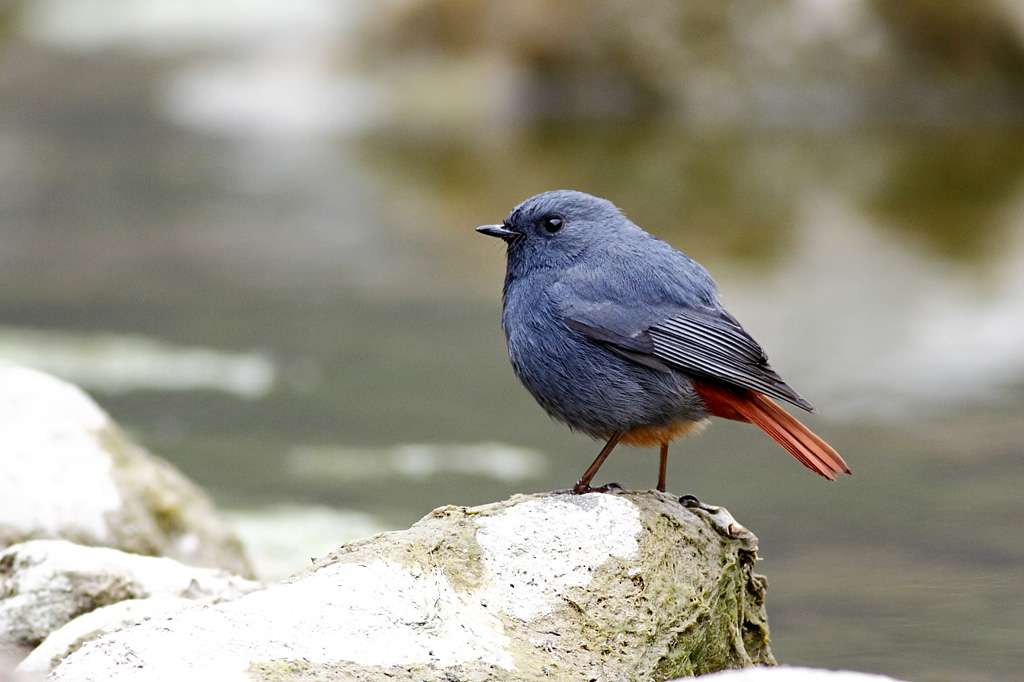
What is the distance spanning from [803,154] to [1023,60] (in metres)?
3.14

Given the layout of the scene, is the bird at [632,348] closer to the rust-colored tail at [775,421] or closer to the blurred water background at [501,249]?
the rust-colored tail at [775,421]

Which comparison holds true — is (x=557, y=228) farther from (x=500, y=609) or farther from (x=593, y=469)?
(x=500, y=609)

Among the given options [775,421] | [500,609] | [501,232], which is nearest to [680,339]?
[775,421]

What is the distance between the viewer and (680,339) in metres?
3.80

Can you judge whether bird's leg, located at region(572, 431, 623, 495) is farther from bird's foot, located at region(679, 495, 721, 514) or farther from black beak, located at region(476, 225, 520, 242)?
black beak, located at region(476, 225, 520, 242)

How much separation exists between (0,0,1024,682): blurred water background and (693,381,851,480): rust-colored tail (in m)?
1.26

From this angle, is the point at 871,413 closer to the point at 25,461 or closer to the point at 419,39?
the point at 25,461

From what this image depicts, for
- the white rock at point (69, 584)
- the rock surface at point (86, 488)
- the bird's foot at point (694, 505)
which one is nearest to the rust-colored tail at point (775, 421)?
the bird's foot at point (694, 505)

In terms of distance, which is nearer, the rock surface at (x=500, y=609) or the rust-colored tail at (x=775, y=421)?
the rock surface at (x=500, y=609)

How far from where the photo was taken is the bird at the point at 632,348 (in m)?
3.75

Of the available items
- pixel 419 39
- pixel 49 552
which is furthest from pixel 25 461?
pixel 419 39

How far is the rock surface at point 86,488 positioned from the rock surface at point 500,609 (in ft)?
4.96

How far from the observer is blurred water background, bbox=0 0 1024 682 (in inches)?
245

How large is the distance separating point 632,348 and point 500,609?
821mm
